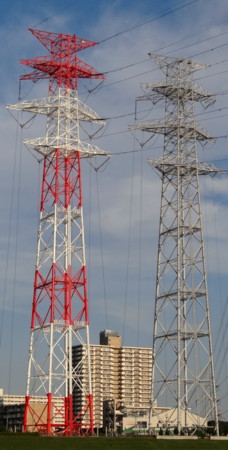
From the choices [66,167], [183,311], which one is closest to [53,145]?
[66,167]

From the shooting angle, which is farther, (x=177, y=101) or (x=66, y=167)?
(x=177, y=101)

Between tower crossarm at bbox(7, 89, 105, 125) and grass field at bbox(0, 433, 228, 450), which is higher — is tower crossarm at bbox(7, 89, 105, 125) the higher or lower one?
the higher one

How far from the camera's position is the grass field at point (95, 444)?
56.2 meters

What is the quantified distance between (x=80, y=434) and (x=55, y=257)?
1750 centimetres

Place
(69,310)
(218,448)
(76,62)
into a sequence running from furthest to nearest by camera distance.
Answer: (76,62), (69,310), (218,448)

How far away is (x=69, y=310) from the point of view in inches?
2854

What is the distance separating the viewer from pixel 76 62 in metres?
79.4

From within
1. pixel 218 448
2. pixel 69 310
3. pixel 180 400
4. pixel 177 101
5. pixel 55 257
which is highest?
pixel 177 101

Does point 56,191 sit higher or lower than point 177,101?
lower

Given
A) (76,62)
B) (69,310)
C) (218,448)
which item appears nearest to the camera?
(218,448)

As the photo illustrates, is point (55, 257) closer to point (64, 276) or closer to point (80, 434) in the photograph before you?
point (64, 276)

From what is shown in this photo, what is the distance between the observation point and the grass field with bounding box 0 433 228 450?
56.2 metres

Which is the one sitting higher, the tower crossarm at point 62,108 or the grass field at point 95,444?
the tower crossarm at point 62,108

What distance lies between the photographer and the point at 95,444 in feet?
195
